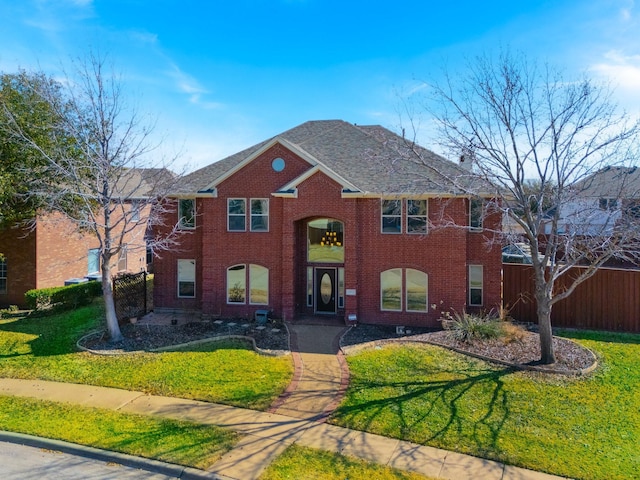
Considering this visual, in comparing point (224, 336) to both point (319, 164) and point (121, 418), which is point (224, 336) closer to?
point (121, 418)

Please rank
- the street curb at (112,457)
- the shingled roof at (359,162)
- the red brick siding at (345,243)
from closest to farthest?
the street curb at (112,457) → the shingled roof at (359,162) → the red brick siding at (345,243)

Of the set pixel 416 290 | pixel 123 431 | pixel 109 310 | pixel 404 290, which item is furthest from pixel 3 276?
pixel 416 290

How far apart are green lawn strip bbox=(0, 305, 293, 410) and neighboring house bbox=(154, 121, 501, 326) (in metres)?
4.17

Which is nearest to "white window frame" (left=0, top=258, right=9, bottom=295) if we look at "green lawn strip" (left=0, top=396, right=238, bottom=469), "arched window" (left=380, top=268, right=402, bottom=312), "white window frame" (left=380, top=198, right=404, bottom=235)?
"green lawn strip" (left=0, top=396, right=238, bottom=469)

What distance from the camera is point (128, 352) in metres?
13.2

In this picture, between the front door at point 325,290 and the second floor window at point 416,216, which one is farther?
the front door at point 325,290

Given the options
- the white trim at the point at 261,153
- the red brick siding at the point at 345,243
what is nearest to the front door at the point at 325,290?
the red brick siding at the point at 345,243

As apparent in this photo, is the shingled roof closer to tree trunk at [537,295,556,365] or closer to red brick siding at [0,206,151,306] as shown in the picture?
tree trunk at [537,295,556,365]

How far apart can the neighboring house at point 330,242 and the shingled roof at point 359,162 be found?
78mm

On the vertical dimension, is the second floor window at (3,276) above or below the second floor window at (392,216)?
below

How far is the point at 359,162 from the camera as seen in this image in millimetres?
17859

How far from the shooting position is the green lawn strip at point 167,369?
10.5 m

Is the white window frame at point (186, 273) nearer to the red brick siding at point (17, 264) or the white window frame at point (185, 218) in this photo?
the white window frame at point (185, 218)

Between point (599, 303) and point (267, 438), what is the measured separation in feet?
43.2
